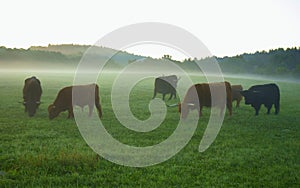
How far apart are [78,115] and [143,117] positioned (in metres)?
2.83

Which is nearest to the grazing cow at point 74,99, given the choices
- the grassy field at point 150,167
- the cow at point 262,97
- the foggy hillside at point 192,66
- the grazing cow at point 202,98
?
the grassy field at point 150,167

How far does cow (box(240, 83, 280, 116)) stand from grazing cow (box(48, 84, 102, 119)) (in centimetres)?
787

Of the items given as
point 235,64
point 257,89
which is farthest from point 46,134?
point 235,64

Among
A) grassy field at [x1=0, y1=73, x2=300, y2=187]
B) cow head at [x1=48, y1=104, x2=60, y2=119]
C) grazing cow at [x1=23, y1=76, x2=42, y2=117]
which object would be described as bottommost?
grassy field at [x1=0, y1=73, x2=300, y2=187]

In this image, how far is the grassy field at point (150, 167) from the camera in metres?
6.62

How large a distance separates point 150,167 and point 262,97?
1117cm

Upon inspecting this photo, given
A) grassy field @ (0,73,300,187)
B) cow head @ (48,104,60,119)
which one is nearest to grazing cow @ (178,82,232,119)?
grassy field @ (0,73,300,187)

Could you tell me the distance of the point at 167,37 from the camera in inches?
427

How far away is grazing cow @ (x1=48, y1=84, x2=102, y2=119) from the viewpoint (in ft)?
44.0

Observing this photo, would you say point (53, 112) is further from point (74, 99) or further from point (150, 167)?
point (150, 167)

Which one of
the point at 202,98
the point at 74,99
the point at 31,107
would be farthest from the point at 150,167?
the point at 31,107

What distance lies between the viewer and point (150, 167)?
754 cm

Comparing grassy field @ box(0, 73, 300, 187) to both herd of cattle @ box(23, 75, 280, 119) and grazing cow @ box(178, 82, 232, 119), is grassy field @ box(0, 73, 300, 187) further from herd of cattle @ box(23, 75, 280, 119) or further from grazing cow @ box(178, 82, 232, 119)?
grazing cow @ box(178, 82, 232, 119)

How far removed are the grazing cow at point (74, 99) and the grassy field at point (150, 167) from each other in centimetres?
67
